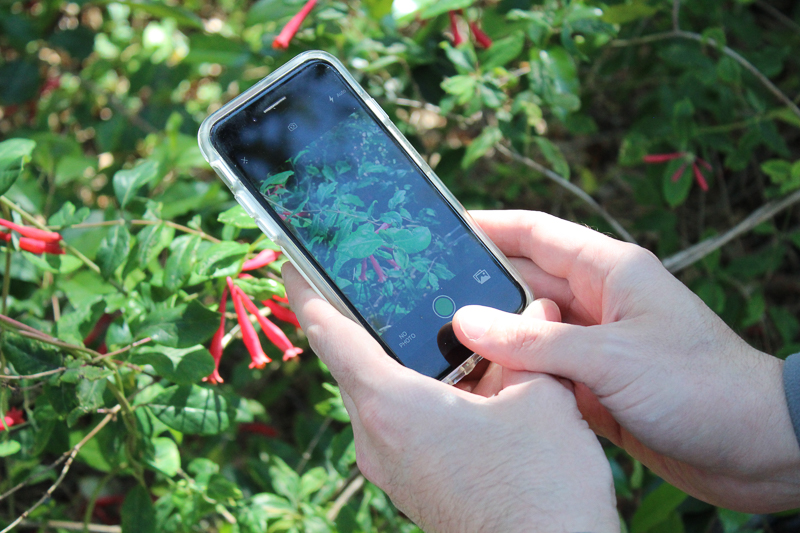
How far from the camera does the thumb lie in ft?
2.73

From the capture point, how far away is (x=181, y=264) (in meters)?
1.07

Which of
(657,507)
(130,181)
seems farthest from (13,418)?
(657,507)

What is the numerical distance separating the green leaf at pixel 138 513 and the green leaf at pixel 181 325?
42 centimetres

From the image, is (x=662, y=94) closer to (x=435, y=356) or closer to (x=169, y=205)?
(x=435, y=356)

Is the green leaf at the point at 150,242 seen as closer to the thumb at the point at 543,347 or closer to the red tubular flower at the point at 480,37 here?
the thumb at the point at 543,347

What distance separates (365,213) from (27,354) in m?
0.65

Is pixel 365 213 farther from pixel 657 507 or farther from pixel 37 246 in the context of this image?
pixel 657 507

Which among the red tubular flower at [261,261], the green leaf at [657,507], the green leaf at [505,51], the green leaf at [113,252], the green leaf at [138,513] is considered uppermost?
the green leaf at [505,51]

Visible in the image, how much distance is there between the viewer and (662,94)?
63.3 inches

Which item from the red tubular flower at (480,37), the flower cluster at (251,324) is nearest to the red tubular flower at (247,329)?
the flower cluster at (251,324)

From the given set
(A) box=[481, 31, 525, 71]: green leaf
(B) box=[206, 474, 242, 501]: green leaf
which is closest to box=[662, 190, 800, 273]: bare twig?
(A) box=[481, 31, 525, 71]: green leaf

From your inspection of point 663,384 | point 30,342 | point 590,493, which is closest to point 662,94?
point 663,384

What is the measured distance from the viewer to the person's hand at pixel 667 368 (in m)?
0.83

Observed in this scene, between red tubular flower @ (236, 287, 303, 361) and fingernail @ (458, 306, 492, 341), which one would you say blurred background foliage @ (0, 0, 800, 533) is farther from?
fingernail @ (458, 306, 492, 341)
